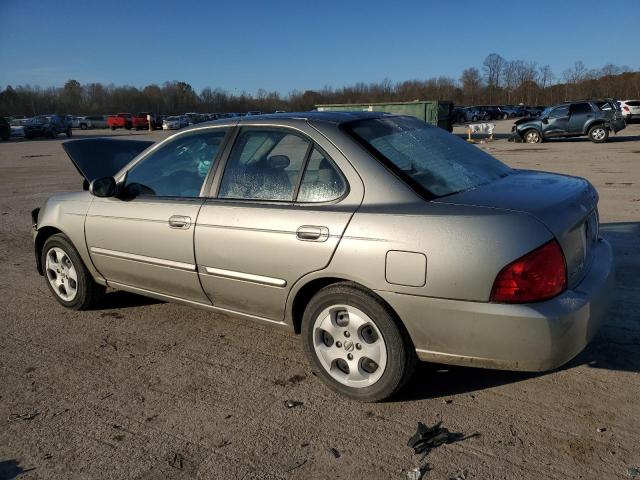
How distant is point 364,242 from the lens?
2766 mm

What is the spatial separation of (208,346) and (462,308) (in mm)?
2042

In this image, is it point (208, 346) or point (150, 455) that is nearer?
point (150, 455)

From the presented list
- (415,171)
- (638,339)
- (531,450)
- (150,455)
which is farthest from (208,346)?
(638,339)

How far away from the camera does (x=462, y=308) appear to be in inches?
101

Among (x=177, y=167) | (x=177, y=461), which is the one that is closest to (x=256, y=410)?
(x=177, y=461)

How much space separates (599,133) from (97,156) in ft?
71.3

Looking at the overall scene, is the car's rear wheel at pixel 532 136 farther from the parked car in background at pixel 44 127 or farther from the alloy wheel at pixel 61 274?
the parked car in background at pixel 44 127

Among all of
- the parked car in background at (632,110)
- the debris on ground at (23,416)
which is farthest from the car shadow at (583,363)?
the parked car in background at (632,110)

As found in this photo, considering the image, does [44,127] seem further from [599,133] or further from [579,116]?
[599,133]

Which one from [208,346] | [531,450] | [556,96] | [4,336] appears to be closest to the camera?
[531,450]

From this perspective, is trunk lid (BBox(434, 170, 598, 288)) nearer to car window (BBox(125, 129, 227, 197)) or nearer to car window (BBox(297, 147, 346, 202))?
car window (BBox(297, 147, 346, 202))

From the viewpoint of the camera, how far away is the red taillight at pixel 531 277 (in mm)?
2457

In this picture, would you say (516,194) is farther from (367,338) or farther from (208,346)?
(208,346)

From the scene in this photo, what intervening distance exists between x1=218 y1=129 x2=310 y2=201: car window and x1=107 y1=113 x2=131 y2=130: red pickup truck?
57.0m
